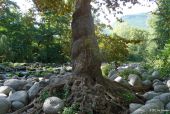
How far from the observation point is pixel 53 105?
9453 millimetres

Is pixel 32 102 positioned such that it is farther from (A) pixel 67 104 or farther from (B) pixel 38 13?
(B) pixel 38 13

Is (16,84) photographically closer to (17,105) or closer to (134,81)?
(17,105)

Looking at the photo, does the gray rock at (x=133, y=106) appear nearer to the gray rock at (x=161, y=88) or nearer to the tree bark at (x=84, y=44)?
the tree bark at (x=84, y=44)

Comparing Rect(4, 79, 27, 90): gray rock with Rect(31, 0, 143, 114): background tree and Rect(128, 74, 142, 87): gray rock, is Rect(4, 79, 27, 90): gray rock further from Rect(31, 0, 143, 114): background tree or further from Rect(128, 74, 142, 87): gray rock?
Rect(128, 74, 142, 87): gray rock

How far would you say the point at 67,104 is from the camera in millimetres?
9633

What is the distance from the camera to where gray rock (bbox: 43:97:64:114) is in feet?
30.7

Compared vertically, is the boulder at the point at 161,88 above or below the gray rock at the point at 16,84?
below

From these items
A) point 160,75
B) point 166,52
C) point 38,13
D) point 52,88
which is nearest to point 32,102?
point 52,88

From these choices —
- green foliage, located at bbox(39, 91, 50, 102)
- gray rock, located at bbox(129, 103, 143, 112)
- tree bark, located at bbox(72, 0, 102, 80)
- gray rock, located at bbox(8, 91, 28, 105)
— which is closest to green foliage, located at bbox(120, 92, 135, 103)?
gray rock, located at bbox(129, 103, 143, 112)

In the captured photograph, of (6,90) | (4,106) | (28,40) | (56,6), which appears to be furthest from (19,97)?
(28,40)

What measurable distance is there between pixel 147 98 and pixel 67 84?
2.29 metres

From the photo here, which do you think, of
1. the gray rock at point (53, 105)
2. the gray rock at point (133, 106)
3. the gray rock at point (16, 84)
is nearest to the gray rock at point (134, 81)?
the gray rock at point (16, 84)

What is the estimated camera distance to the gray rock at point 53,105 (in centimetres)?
937

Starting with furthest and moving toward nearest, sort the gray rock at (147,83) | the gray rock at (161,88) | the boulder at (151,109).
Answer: the gray rock at (147,83) → the gray rock at (161,88) → the boulder at (151,109)
